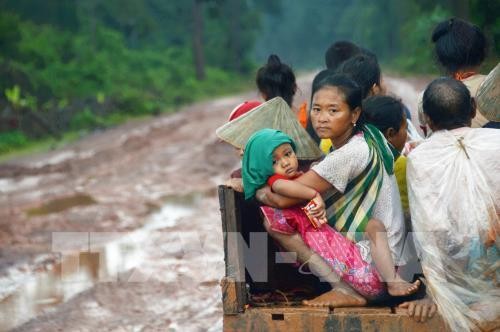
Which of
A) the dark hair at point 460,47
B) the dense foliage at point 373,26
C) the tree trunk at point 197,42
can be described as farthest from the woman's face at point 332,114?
the tree trunk at point 197,42

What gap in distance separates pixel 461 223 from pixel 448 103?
552 millimetres

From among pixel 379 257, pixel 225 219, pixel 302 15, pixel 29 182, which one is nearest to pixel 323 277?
pixel 379 257

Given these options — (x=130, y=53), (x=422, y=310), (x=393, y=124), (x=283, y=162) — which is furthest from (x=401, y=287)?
(x=130, y=53)

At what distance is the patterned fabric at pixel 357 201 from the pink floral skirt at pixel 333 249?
8 cm

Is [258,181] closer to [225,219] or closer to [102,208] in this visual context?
[225,219]

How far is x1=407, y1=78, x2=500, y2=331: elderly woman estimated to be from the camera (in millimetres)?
3150

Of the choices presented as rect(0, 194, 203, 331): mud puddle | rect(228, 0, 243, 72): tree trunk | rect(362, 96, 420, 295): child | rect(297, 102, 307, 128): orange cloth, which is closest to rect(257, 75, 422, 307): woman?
rect(362, 96, 420, 295): child

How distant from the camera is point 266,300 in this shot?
12.2 feet

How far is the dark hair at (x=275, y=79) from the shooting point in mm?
5297

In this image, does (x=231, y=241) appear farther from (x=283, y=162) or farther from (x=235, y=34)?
(x=235, y=34)

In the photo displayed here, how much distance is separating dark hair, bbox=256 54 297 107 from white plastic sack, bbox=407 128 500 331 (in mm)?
2147

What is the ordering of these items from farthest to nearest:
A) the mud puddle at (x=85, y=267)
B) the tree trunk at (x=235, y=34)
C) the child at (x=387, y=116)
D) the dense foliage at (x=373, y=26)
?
1. the tree trunk at (x=235, y=34)
2. the dense foliage at (x=373, y=26)
3. the mud puddle at (x=85, y=267)
4. the child at (x=387, y=116)

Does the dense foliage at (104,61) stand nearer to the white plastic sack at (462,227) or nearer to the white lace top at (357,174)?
the white lace top at (357,174)

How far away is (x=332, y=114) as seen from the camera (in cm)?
361
